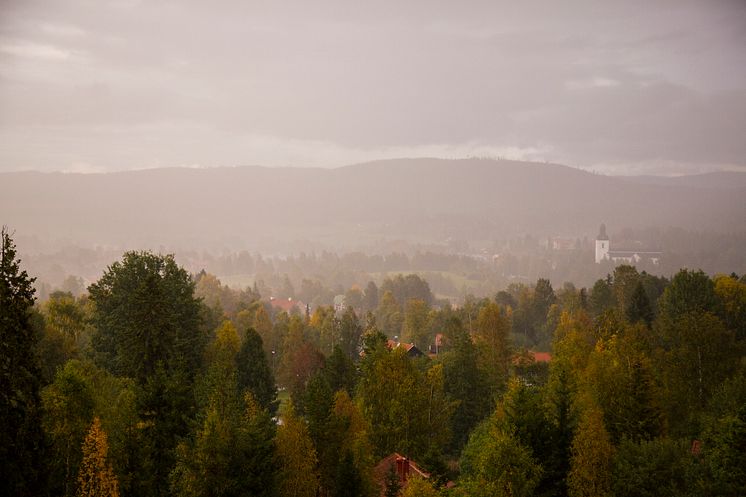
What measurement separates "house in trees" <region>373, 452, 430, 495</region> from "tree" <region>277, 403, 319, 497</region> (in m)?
4.43

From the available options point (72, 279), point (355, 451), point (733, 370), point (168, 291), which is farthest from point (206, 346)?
point (72, 279)

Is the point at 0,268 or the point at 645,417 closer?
the point at 0,268

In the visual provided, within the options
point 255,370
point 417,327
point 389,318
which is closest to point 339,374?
point 255,370

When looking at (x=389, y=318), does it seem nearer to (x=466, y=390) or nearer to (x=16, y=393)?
(x=466, y=390)

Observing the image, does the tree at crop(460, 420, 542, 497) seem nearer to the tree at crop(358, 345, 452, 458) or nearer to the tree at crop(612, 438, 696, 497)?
the tree at crop(612, 438, 696, 497)

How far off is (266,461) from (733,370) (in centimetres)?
2473

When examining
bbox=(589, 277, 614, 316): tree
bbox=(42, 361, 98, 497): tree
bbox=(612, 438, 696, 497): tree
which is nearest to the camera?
bbox=(612, 438, 696, 497): tree

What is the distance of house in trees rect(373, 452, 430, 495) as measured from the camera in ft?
96.6

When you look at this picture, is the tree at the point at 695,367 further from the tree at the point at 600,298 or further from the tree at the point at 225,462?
the tree at the point at 600,298

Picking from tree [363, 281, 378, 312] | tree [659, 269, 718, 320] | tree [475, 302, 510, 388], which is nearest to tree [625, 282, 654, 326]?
tree [659, 269, 718, 320]

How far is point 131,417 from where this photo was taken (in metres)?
26.3

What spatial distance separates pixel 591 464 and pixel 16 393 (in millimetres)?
19856

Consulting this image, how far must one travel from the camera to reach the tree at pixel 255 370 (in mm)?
43031

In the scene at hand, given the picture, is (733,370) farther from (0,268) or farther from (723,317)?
(0,268)
